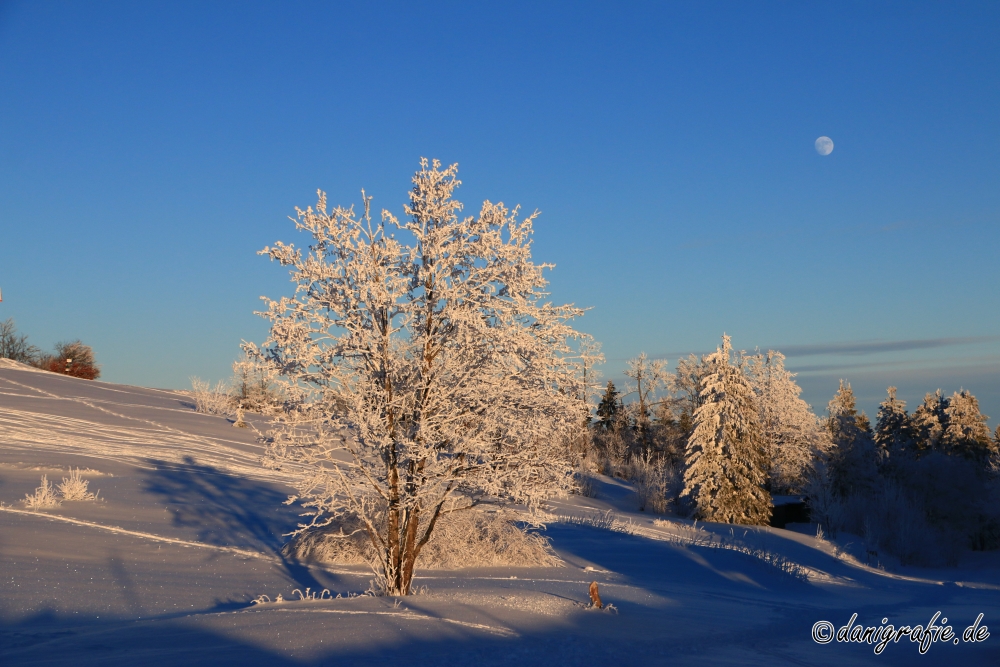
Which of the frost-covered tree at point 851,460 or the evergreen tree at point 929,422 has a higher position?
the evergreen tree at point 929,422

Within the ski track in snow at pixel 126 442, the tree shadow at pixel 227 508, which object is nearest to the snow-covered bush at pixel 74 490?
the tree shadow at pixel 227 508

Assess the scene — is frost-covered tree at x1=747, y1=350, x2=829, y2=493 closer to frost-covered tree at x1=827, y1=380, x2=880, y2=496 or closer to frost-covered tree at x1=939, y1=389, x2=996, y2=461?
frost-covered tree at x1=827, y1=380, x2=880, y2=496

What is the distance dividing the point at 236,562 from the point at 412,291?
6.75 m

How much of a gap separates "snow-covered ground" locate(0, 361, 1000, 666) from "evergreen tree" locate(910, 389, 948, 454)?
3093 cm

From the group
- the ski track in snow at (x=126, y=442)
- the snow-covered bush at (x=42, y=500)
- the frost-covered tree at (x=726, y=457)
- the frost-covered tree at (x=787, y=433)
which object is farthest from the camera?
the frost-covered tree at (x=787, y=433)

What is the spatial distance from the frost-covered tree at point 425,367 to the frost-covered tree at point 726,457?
2626cm

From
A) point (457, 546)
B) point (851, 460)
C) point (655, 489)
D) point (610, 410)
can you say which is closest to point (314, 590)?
point (457, 546)

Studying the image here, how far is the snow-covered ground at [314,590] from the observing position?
6941mm

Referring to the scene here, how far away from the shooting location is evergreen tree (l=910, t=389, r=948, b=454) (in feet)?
164

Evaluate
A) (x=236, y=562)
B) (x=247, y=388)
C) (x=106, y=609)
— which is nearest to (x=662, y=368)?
(x=247, y=388)

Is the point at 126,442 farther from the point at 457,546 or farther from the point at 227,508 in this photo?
the point at 457,546

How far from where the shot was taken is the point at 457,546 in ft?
46.8

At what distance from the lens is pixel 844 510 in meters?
34.6

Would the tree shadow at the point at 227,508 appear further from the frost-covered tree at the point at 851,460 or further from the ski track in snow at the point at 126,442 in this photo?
the frost-covered tree at the point at 851,460
